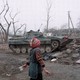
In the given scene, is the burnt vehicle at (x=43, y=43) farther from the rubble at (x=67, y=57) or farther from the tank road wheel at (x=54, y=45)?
the rubble at (x=67, y=57)

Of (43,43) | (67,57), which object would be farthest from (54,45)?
(67,57)

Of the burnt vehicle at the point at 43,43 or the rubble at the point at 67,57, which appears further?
the burnt vehicle at the point at 43,43

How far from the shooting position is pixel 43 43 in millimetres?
22766

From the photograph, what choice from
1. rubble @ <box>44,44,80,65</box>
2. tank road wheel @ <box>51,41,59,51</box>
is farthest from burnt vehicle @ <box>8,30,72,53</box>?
rubble @ <box>44,44,80,65</box>

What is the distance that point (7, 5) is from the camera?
45500 mm

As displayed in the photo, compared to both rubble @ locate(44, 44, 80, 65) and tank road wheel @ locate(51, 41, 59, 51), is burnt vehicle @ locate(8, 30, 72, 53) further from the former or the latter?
rubble @ locate(44, 44, 80, 65)

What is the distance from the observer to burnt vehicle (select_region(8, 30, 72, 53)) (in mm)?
22844

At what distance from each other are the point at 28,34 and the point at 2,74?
42.3 feet

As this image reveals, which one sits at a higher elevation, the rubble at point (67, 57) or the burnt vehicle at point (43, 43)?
the burnt vehicle at point (43, 43)

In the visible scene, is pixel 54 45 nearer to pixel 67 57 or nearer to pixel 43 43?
pixel 43 43

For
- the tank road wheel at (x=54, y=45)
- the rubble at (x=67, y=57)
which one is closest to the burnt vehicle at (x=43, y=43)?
the tank road wheel at (x=54, y=45)

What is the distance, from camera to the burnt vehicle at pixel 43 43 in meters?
22.8

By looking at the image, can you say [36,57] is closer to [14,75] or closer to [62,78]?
[62,78]

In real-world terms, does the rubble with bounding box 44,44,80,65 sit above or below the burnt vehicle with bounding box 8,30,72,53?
below
